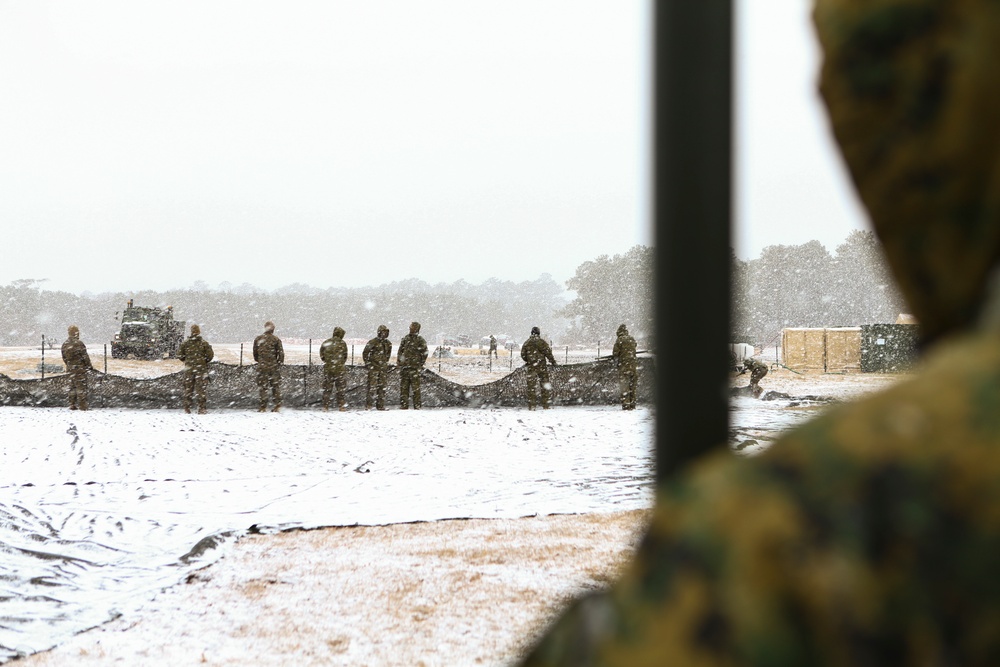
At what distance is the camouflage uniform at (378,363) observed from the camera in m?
15.2

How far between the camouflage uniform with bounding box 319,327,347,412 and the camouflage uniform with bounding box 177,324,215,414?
2.23m

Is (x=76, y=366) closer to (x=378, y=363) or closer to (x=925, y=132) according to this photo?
(x=378, y=363)

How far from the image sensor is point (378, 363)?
15.4m

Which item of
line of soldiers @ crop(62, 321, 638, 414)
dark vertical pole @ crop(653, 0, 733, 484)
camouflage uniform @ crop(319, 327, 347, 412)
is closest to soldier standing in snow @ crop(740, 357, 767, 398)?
line of soldiers @ crop(62, 321, 638, 414)

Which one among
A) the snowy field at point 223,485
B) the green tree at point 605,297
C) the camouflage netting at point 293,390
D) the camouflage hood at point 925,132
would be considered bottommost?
the snowy field at point 223,485

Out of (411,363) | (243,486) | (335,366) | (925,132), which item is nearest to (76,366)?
(335,366)

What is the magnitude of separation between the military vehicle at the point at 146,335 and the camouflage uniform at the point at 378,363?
1604cm

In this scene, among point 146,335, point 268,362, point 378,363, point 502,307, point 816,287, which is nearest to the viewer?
point 268,362

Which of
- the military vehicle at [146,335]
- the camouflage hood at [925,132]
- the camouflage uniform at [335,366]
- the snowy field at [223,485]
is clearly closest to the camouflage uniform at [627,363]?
the snowy field at [223,485]

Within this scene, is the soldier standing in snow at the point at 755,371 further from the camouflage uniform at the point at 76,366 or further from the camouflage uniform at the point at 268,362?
the camouflage uniform at the point at 76,366

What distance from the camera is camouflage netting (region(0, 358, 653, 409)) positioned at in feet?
51.3

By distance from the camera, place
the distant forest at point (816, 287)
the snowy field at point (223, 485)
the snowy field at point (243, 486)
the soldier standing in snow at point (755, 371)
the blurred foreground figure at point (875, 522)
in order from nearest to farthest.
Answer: the blurred foreground figure at point (875, 522), the snowy field at point (243, 486), the snowy field at point (223, 485), the soldier standing in snow at point (755, 371), the distant forest at point (816, 287)

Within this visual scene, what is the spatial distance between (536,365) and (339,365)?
3.86 m

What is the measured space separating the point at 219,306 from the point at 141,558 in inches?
2860
